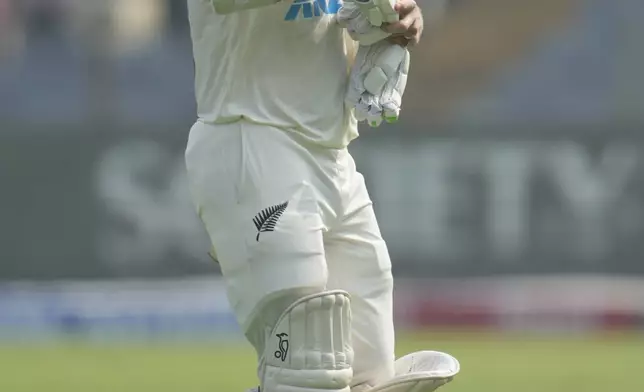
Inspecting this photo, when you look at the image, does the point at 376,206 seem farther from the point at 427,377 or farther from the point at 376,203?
the point at 427,377

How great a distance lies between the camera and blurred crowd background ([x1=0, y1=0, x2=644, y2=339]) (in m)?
10.8

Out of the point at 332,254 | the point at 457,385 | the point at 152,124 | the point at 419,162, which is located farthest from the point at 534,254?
the point at 332,254

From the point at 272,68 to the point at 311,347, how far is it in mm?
692

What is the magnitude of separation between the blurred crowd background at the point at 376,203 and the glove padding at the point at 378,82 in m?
6.91

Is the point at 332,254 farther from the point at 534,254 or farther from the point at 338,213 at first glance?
the point at 534,254

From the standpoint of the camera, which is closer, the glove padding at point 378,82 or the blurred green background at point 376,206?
the glove padding at point 378,82

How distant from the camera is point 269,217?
374 centimetres

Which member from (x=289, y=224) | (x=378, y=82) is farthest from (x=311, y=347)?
(x=378, y=82)

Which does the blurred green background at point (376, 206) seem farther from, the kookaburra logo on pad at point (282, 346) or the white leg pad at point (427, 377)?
the kookaburra logo on pad at point (282, 346)

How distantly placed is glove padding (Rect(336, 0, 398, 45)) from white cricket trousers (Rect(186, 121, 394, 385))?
30cm

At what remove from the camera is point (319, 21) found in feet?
12.7

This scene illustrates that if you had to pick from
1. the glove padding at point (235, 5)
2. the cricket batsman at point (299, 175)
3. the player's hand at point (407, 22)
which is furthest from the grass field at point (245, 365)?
the glove padding at point (235, 5)

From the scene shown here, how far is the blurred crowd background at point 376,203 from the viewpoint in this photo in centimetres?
1079

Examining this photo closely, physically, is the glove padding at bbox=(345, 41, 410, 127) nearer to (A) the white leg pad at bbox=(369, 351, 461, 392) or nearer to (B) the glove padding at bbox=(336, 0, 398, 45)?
(B) the glove padding at bbox=(336, 0, 398, 45)
